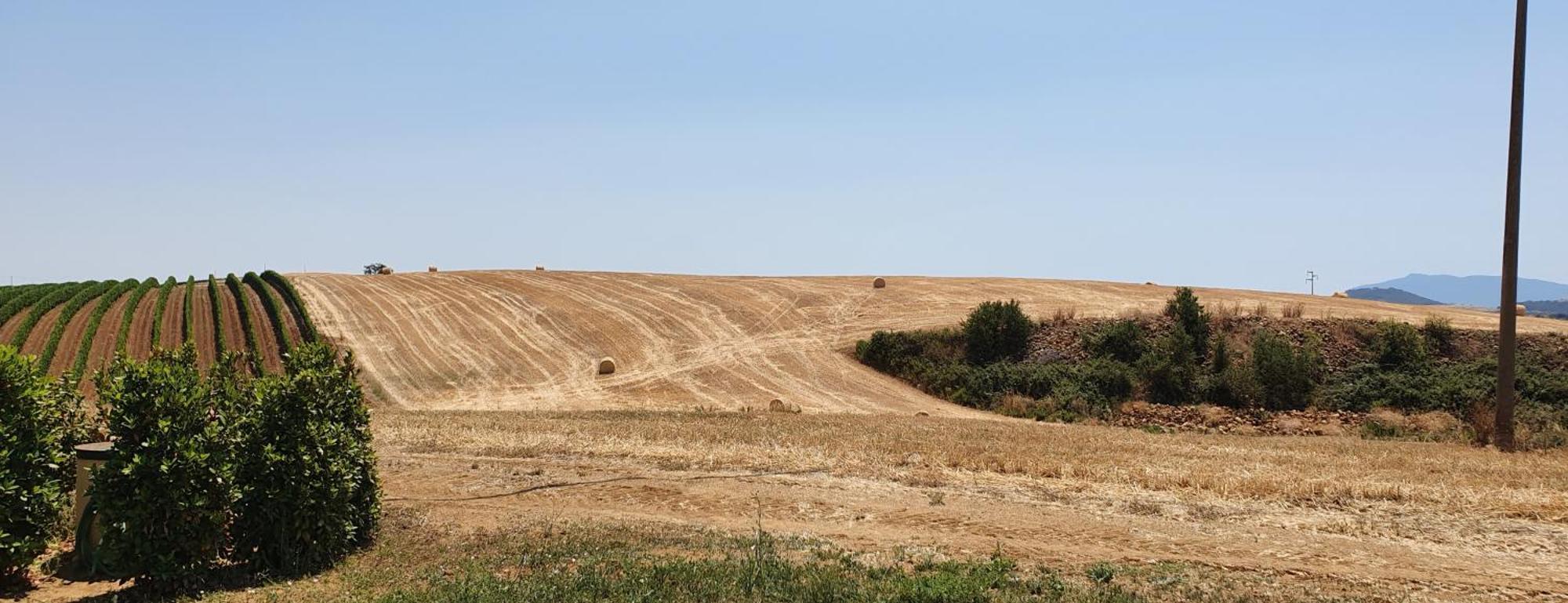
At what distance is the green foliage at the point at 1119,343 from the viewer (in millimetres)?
39406

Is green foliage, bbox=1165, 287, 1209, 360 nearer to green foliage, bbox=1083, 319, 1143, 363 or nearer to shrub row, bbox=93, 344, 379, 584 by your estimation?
green foliage, bbox=1083, 319, 1143, 363

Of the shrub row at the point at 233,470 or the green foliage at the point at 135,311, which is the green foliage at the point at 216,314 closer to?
the green foliage at the point at 135,311

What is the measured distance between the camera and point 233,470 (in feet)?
34.3

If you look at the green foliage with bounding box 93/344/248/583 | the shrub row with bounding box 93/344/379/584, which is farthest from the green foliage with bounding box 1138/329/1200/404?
the green foliage with bounding box 93/344/248/583

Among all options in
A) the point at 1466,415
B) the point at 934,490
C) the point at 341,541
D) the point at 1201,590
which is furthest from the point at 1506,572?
the point at 1466,415

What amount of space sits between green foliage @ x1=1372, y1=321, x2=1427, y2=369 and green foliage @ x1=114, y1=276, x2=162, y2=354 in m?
46.7

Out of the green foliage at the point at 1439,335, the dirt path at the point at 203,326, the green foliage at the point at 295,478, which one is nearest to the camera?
the green foliage at the point at 295,478

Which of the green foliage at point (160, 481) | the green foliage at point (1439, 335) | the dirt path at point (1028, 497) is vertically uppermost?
the green foliage at point (1439, 335)

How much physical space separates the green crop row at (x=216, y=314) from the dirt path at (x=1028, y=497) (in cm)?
2600

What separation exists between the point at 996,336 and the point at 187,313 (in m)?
38.1

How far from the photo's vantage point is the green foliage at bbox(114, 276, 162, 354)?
42.5 metres

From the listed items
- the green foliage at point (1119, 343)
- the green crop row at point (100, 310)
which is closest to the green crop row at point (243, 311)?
the green crop row at point (100, 310)

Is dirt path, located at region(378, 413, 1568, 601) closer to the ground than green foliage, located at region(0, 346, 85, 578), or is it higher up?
closer to the ground

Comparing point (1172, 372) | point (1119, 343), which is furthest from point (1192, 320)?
point (1172, 372)
